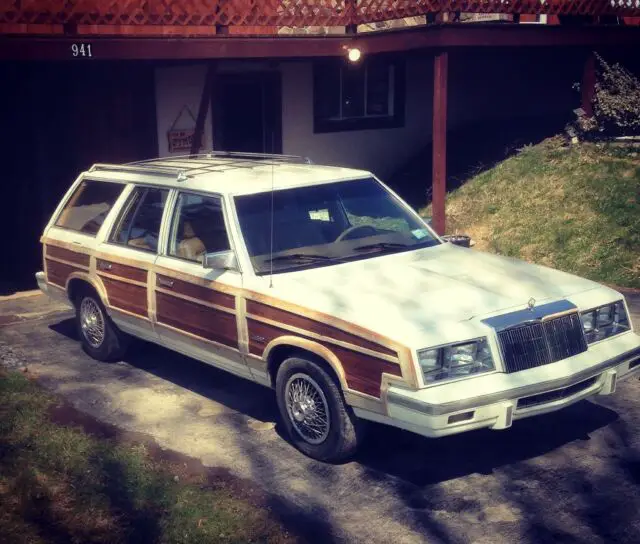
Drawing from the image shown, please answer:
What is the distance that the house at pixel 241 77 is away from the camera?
10.8 metres

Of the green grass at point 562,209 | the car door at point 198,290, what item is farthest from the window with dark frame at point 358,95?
the car door at point 198,290

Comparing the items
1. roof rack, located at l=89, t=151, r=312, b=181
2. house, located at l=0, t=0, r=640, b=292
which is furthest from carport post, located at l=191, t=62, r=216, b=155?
roof rack, located at l=89, t=151, r=312, b=181

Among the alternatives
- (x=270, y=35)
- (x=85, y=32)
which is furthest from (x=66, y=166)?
(x=270, y=35)

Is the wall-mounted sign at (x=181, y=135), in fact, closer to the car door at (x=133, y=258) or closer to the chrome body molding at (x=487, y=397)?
the car door at (x=133, y=258)

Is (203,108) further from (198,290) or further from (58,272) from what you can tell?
(198,290)

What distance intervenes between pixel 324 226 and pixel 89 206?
267 cm

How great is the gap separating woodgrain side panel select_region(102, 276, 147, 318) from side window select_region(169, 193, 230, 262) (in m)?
0.56

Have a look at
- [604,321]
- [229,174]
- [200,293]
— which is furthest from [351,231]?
[604,321]

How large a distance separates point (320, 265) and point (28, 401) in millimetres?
2740

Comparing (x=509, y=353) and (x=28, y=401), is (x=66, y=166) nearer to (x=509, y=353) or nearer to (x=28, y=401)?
(x=28, y=401)

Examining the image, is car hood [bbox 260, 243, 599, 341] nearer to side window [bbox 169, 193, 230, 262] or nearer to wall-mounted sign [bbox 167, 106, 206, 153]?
side window [bbox 169, 193, 230, 262]

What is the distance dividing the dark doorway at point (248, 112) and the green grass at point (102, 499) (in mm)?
8733

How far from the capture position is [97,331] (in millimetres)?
8344

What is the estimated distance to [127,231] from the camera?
7.71 m
